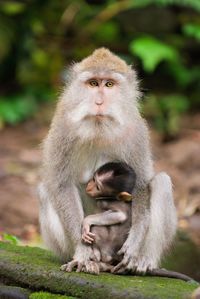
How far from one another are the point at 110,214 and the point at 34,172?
627 centimetres

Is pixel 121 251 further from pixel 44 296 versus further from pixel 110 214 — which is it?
pixel 44 296

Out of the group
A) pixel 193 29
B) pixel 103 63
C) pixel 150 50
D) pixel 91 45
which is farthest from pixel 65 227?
pixel 91 45

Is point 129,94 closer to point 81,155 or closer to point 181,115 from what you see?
point 81,155

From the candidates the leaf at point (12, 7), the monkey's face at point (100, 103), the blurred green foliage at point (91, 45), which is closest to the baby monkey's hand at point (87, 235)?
the monkey's face at point (100, 103)

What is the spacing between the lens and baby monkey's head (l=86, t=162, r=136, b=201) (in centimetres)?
666

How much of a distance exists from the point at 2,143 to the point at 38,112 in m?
1.49

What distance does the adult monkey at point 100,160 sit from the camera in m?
6.68

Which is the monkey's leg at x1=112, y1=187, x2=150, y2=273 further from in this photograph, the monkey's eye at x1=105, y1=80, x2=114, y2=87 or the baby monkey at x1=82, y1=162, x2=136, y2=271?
the monkey's eye at x1=105, y1=80, x2=114, y2=87

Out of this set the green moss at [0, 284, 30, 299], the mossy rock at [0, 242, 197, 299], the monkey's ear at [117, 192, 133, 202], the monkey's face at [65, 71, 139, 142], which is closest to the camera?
the mossy rock at [0, 242, 197, 299]

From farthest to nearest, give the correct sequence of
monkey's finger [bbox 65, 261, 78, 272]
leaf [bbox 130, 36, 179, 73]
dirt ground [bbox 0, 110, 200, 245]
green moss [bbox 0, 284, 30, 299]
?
leaf [bbox 130, 36, 179, 73] → dirt ground [bbox 0, 110, 200, 245] → monkey's finger [bbox 65, 261, 78, 272] → green moss [bbox 0, 284, 30, 299]

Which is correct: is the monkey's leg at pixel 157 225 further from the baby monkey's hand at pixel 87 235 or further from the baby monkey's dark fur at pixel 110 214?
the baby monkey's hand at pixel 87 235

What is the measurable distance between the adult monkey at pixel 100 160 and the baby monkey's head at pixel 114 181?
0.14 m

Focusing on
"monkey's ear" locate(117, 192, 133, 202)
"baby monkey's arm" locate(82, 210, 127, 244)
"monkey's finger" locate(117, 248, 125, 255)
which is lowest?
"monkey's finger" locate(117, 248, 125, 255)

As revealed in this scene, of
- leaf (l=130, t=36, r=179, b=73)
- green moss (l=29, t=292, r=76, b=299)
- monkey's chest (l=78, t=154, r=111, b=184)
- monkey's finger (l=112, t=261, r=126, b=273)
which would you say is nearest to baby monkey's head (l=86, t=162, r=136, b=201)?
monkey's chest (l=78, t=154, r=111, b=184)
